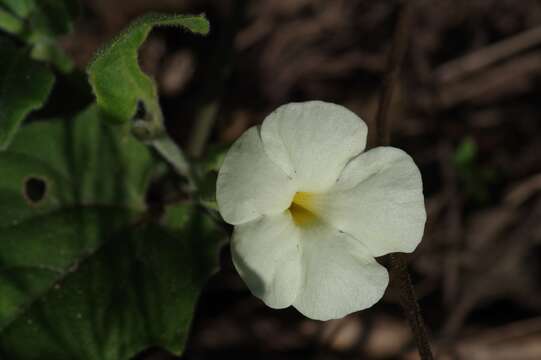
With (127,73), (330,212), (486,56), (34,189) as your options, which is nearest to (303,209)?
(330,212)

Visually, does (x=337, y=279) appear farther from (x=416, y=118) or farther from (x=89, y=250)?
(x=416, y=118)

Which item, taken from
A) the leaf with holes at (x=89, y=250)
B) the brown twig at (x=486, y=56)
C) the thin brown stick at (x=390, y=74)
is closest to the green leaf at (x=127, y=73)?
the leaf with holes at (x=89, y=250)

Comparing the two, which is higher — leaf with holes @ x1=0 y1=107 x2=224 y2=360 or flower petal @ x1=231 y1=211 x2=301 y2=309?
flower petal @ x1=231 y1=211 x2=301 y2=309

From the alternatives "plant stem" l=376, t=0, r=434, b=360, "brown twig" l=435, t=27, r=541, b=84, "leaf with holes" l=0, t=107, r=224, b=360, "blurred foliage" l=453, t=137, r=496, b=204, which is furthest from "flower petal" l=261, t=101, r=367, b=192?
"brown twig" l=435, t=27, r=541, b=84

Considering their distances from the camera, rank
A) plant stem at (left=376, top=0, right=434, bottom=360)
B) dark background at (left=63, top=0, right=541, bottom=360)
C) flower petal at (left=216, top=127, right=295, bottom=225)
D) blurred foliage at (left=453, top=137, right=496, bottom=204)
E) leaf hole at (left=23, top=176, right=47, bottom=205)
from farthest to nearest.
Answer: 1. blurred foliage at (left=453, top=137, right=496, bottom=204)
2. dark background at (left=63, top=0, right=541, bottom=360)
3. leaf hole at (left=23, top=176, right=47, bottom=205)
4. plant stem at (left=376, top=0, right=434, bottom=360)
5. flower petal at (left=216, top=127, right=295, bottom=225)

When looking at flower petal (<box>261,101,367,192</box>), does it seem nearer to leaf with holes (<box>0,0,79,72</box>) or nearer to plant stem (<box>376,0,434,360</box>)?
plant stem (<box>376,0,434,360</box>)

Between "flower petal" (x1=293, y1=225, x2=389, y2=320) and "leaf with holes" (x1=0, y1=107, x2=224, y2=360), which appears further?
"leaf with holes" (x1=0, y1=107, x2=224, y2=360)

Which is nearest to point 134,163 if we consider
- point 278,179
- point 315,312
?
point 278,179
